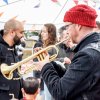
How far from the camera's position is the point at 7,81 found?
410 cm

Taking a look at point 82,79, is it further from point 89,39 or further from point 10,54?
point 10,54

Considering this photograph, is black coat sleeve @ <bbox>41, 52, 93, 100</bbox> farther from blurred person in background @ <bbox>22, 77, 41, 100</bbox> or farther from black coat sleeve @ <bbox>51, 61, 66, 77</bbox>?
blurred person in background @ <bbox>22, 77, 41, 100</bbox>

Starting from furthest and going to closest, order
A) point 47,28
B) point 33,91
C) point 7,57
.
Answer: point 47,28
point 7,57
point 33,91

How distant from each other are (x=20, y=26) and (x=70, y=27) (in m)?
1.98

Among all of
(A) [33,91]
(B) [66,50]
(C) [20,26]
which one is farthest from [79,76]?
(B) [66,50]

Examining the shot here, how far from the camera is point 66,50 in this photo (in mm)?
5105

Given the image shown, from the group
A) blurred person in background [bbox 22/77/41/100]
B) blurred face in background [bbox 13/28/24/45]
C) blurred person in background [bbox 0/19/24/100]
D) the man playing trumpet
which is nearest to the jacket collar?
the man playing trumpet

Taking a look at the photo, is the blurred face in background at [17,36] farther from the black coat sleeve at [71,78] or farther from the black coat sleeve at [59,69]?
the black coat sleeve at [71,78]

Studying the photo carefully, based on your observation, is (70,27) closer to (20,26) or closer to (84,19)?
(84,19)

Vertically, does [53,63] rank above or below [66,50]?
above

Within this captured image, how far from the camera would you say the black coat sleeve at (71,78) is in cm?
227

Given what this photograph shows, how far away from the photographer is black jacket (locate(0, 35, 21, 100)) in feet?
13.3

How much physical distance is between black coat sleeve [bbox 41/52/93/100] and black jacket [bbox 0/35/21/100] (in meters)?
1.71

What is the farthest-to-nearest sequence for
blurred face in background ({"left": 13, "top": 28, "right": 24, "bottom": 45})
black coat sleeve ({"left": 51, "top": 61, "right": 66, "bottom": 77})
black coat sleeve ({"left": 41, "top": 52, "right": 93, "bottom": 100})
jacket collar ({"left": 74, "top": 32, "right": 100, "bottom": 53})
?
blurred face in background ({"left": 13, "top": 28, "right": 24, "bottom": 45}) → black coat sleeve ({"left": 51, "top": 61, "right": 66, "bottom": 77}) → jacket collar ({"left": 74, "top": 32, "right": 100, "bottom": 53}) → black coat sleeve ({"left": 41, "top": 52, "right": 93, "bottom": 100})
